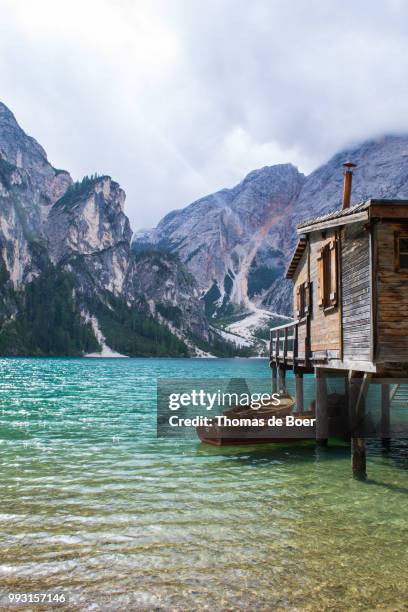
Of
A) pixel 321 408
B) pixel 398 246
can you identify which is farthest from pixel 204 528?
pixel 321 408

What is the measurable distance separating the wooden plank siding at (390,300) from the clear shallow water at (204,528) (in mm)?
4132

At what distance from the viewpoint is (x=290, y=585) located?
856 centimetres

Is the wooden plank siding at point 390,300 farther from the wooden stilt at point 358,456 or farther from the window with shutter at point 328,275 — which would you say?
the window with shutter at point 328,275

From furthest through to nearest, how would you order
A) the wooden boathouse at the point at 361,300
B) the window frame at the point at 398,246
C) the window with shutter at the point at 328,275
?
the window with shutter at the point at 328,275 < the window frame at the point at 398,246 < the wooden boathouse at the point at 361,300

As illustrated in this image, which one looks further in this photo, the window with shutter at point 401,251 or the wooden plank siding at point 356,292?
the wooden plank siding at point 356,292

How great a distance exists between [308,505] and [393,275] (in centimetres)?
719

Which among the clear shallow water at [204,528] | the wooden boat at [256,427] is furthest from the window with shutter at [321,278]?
the clear shallow water at [204,528]

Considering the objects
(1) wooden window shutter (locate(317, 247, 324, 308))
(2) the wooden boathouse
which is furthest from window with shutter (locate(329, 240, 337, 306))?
(1) wooden window shutter (locate(317, 247, 324, 308))

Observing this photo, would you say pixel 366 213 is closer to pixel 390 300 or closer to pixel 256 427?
pixel 390 300

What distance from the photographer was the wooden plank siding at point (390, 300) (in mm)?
15297

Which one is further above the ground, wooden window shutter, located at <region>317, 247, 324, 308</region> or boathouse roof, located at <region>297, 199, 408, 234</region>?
boathouse roof, located at <region>297, 199, 408, 234</region>

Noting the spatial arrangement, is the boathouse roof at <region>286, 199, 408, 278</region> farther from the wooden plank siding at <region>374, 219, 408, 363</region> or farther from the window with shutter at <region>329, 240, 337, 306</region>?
the window with shutter at <region>329, 240, 337, 306</region>

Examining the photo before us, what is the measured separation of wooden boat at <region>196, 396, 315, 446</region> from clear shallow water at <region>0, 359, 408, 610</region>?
100 centimetres

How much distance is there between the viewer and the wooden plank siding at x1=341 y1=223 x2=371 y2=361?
16.1 meters
